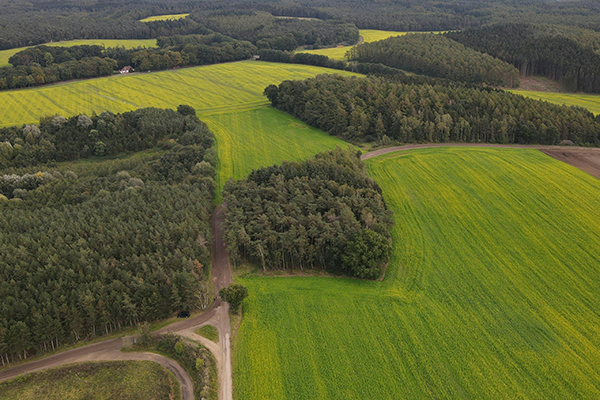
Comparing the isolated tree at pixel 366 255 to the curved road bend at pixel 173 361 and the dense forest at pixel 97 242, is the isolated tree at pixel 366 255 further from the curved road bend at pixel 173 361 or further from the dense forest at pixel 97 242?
the dense forest at pixel 97 242

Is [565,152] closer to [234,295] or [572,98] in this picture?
[572,98]

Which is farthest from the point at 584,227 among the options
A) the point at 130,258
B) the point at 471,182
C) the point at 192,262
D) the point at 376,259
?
the point at 130,258

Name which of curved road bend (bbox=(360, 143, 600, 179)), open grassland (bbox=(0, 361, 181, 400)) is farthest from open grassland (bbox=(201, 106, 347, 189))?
open grassland (bbox=(0, 361, 181, 400))

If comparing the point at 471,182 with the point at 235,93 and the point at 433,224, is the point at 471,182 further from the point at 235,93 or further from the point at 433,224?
the point at 235,93

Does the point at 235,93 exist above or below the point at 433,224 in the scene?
above

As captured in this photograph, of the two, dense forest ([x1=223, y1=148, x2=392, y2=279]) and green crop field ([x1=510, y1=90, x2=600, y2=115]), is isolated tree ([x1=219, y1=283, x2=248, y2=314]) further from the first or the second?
green crop field ([x1=510, y1=90, x2=600, y2=115])

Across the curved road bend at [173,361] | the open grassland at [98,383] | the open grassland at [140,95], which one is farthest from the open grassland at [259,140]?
the open grassland at [98,383]
